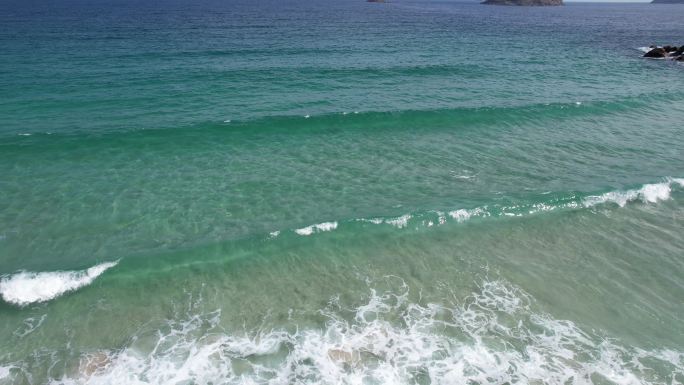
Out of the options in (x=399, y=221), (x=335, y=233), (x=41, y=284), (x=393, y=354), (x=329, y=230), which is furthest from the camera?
(x=399, y=221)

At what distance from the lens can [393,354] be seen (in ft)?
33.0

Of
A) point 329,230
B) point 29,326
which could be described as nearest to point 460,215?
point 329,230

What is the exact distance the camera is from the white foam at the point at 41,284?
38.0 feet

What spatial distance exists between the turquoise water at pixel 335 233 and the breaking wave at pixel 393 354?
0.06m

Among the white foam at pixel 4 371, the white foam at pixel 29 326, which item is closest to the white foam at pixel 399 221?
the white foam at pixel 29 326

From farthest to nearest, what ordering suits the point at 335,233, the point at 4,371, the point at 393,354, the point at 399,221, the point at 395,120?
the point at 395,120, the point at 399,221, the point at 335,233, the point at 393,354, the point at 4,371

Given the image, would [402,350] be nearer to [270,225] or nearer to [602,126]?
[270,225]

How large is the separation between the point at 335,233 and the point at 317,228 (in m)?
0.74

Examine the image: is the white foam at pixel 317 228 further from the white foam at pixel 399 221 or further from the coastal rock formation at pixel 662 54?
the coastal rock formation at pixel 662 54

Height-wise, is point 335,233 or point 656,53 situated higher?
point 656,53

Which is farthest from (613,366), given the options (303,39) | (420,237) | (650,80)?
(303,39)

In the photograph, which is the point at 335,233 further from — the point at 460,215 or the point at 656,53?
the point at 656,53

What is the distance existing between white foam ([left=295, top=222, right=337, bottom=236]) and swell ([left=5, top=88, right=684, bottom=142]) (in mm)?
9950

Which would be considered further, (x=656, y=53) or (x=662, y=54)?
Answer: (x=662, y=54)
